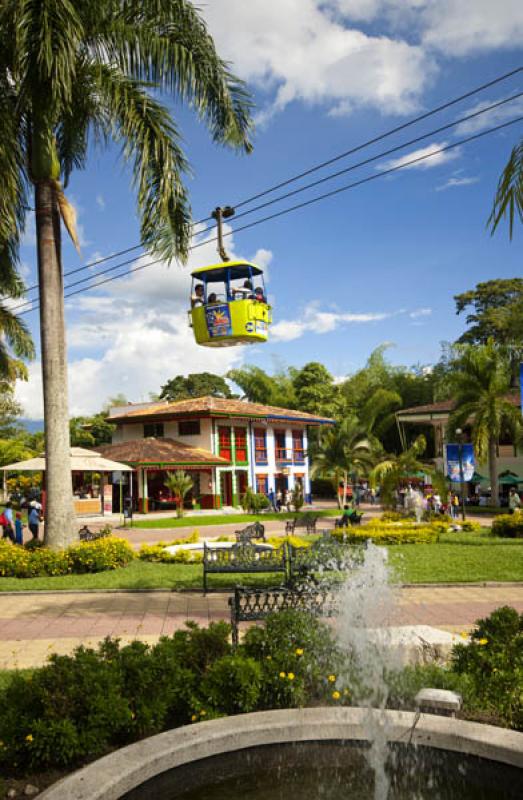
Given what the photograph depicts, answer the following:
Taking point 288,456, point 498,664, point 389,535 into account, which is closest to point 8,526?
point 389,535

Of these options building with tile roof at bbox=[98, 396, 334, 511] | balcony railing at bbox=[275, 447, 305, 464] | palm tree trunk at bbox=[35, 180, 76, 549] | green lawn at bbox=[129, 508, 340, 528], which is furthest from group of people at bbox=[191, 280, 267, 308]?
balcony railing at bbox=[275, 447, 305, 464]

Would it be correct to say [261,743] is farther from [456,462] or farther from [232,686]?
[456,462]

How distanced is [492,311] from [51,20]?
45045 millimetres

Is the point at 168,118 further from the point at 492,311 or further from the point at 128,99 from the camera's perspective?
the point at 492,311

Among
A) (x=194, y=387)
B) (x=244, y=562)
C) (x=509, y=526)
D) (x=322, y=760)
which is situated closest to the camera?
(x=322, y=760)

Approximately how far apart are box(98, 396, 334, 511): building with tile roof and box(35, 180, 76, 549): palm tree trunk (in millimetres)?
19699

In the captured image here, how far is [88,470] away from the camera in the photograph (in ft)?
93.5

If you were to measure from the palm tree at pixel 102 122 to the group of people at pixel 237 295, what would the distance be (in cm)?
148

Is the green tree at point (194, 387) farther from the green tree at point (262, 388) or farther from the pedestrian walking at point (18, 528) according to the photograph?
the pedestrian walking at point (18, 528)

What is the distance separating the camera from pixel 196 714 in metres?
4.83

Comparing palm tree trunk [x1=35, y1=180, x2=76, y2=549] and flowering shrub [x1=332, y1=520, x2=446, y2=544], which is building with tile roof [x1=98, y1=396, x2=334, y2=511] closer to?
flowering shrub [x1=332, y1=520, x2=446, y2=544]

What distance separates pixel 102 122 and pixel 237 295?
542 cm

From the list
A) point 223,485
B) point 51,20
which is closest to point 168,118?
point 51,20

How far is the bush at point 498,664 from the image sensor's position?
4922mm
